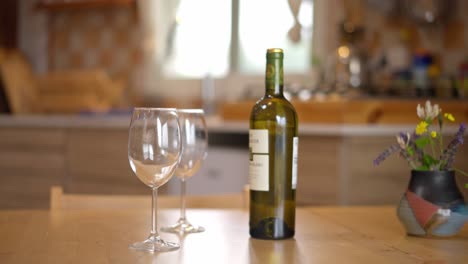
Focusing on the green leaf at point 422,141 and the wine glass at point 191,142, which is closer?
the green leaf at point 422,141

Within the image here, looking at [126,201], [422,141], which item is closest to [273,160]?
[422,141]

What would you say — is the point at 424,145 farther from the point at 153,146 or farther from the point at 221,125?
the point at 221,125

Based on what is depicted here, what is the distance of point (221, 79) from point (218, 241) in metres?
2.93

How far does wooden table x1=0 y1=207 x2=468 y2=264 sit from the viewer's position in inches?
35.2

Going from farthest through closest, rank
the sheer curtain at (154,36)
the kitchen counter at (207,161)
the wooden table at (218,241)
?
the sheer curtain at (154,36)
the kitchen counter at (207,161)
the wooden table at (218,241)

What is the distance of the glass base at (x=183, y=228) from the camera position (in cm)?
110

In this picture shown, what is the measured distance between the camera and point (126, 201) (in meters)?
1.52

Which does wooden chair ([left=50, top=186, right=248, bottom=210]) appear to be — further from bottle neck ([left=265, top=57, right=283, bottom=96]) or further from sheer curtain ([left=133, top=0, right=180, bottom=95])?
sheer curtain ([left=133, top=0, right=180, bottom=95])

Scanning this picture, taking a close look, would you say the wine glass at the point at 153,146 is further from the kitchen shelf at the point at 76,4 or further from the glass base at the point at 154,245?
the kitchen shelf at the point at 76,4

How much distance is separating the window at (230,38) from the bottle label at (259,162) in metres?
2.57

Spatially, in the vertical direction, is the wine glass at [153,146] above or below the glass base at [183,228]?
above

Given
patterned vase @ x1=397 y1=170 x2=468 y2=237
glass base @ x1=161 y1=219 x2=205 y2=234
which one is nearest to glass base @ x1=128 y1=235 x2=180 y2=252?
glass base @ x1=161 y1=219 x2=205 y2=234

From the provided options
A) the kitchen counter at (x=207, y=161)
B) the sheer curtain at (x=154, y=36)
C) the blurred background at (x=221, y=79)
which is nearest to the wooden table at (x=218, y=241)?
the blurred background at (x=221, y=79)

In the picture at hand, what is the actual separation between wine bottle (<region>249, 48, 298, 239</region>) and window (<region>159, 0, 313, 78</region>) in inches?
100
